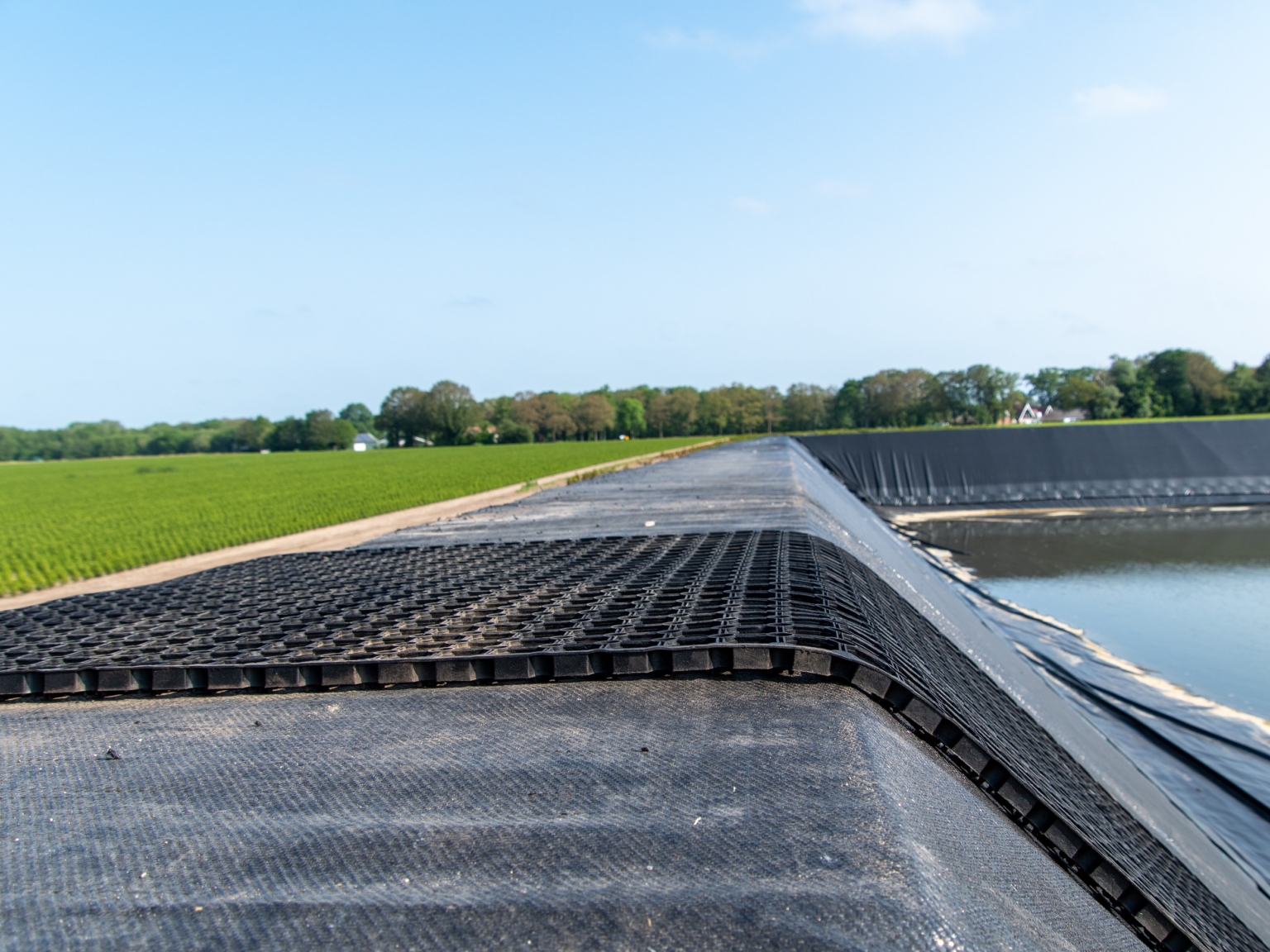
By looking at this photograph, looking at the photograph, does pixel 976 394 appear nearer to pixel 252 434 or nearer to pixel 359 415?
pixel 252 434

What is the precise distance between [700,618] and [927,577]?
15.5 ft

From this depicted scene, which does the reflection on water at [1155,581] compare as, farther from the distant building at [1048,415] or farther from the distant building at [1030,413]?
the distant building at [1030,413]

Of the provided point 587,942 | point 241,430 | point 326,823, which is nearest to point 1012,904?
point 587,942

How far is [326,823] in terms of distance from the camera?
1734 mm

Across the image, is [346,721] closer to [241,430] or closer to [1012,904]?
[1012,904]

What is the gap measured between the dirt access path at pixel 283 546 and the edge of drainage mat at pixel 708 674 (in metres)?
4.42

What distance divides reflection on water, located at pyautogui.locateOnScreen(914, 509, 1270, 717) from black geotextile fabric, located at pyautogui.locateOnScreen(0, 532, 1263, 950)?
410 centimetres

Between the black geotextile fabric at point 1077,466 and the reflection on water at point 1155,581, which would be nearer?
the reflection on water at point 1155,581

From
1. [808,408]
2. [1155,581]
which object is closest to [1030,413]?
[808,408]

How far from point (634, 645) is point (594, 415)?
103345 mm

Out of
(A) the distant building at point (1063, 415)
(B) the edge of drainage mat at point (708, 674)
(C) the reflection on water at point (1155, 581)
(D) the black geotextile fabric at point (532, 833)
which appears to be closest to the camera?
(D) the black geotextile fabric at point (532, 833)

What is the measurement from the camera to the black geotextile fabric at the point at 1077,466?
1825cm

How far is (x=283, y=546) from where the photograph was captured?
12891 mm

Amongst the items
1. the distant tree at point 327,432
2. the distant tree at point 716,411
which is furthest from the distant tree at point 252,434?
the distant tree at point 716,411
